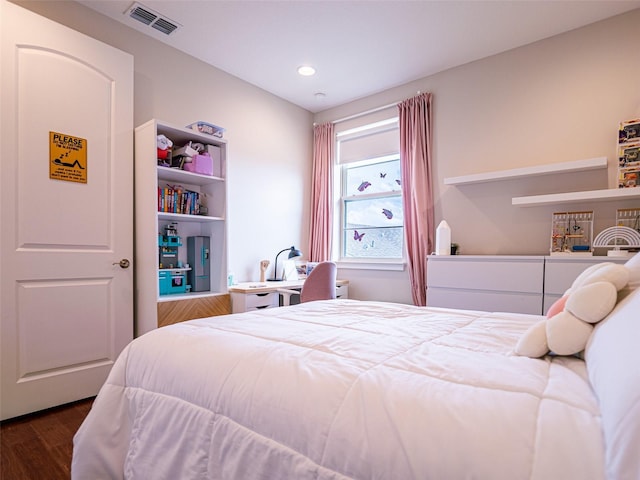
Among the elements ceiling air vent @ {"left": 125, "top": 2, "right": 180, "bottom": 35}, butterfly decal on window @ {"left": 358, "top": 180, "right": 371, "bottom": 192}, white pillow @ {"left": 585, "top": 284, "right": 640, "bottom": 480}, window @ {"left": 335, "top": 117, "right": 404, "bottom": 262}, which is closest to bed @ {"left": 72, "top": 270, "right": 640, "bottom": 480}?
white pillow @ {"left": 585, "top": 284, "right": 640, "bottom": 480}

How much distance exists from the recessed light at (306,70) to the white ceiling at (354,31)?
0.07m

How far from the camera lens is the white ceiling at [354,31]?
2.63 meters

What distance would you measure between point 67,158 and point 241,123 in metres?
1.78

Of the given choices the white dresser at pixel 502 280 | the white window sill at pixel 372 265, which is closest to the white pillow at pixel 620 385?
the white dresser at pixel 502 280

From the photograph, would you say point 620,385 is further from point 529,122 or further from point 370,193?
point 370,193

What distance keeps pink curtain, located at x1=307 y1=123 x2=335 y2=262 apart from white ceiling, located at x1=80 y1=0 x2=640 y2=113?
2.73 ft

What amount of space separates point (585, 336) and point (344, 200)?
12.0 feet

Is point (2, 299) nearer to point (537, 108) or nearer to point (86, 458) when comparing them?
point (86, 458)

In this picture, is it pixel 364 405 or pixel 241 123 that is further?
pixel 241 123

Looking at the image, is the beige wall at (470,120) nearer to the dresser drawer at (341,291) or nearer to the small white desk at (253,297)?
the dresser drawer at (341,291)

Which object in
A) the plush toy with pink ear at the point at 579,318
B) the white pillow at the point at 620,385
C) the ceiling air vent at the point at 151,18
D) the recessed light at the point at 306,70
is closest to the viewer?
the white pillow at the point at 620,385

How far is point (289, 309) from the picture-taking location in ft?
6.11

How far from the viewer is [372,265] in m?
4.08

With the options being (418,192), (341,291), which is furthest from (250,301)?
(418,192)
